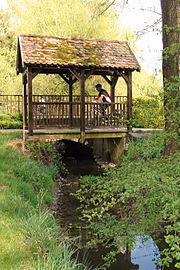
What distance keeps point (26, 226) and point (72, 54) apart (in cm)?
809

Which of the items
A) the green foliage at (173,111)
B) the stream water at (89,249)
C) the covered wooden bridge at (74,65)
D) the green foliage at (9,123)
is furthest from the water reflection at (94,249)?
the green foliage at (9,123)

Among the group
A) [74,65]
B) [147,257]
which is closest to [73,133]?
[74,65]

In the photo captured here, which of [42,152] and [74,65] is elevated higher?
[74,65]

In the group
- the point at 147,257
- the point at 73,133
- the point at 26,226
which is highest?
the point at 73,133

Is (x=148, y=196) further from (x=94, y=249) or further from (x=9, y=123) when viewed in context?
(x=9, y=123)

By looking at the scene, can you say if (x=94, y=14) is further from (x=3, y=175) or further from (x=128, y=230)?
(x=128, y=230)

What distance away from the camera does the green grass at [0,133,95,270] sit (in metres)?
3.51

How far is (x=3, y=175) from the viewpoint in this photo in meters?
6.72

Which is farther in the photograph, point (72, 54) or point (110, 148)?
point (110, 148)

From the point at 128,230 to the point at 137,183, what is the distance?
910 mm

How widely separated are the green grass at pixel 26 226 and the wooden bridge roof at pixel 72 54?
3.91m

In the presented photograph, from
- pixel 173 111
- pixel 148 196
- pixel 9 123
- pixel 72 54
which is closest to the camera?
pixel 148 196

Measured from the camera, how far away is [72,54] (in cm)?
1111

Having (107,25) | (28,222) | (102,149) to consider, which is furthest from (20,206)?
(107,25)
